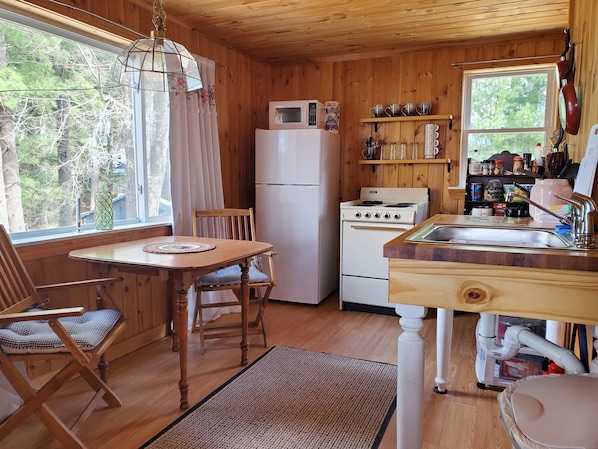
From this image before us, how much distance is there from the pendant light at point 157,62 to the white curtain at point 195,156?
900 millimetres

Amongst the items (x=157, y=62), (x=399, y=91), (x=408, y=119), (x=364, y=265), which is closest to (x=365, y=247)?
(x=364, y=265)

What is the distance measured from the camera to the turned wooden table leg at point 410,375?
4.06 feet

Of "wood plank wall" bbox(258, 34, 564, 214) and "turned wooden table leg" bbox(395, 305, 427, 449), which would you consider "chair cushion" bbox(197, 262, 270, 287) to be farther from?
"wood plank wall" bbox(258, 34, 564, 214)

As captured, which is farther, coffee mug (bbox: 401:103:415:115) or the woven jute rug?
coffee mug (bbox: 401:103:415:115)

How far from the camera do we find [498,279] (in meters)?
1.11

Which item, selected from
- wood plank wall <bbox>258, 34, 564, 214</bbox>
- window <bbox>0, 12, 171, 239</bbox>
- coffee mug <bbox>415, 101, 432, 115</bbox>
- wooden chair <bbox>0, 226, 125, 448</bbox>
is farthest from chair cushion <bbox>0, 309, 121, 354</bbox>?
coffee mug <bbox>415, 101, 432, 115</bbox>

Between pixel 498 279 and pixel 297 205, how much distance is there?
8.49 feet

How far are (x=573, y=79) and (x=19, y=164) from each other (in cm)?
284

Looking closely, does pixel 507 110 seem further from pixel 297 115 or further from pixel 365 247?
pixel 297 115

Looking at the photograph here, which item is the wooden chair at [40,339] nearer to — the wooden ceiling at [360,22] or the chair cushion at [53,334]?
the chair cushion at [53,334]

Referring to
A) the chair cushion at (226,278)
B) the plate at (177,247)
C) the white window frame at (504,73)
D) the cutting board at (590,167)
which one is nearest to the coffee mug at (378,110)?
the white window frame at (504,73)

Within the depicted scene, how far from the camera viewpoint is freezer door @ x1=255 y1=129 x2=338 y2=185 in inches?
139

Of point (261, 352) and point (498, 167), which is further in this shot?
point (498, 167)

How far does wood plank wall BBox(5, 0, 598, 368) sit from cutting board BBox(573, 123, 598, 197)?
6.97 ft
